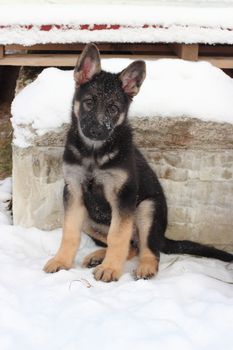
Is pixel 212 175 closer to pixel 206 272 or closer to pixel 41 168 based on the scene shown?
pixel 206 272

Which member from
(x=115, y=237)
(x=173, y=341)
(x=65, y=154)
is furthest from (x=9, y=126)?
(x=173, y=341)

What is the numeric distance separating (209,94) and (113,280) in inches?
84.5

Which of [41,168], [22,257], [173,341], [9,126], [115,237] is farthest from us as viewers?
[9,126]

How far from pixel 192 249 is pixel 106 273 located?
1049mm

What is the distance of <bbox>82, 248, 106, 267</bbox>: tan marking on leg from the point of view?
4879 mm

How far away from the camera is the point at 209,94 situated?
556 centimetres

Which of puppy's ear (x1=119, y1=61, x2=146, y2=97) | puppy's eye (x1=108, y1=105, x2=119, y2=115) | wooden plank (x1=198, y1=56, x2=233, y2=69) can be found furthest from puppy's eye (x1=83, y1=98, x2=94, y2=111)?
wooden plank (x1=198, y1=56, x2=233, y2=69)

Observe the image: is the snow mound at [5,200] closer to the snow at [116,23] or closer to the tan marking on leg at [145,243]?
the tan marking on leg at [145,243]

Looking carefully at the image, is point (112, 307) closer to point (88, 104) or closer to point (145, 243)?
point (145, 243)

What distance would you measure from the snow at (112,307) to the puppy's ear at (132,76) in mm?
1505

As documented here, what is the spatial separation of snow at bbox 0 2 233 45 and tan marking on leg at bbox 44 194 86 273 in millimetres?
2323

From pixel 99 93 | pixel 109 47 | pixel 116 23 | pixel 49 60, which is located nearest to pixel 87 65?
pixel 99 93

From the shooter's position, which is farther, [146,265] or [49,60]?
[49,60]

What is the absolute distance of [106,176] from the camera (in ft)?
15.1
